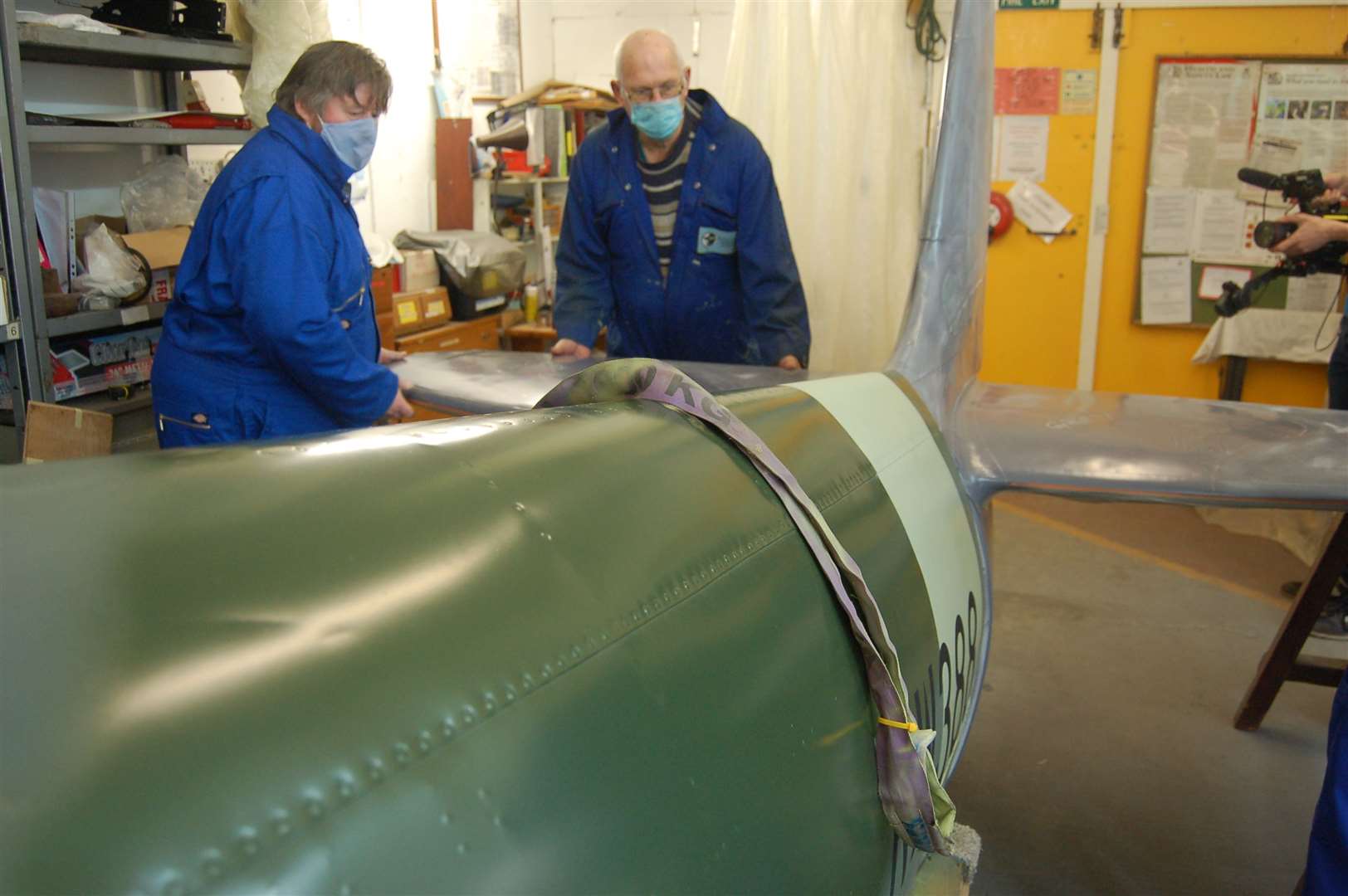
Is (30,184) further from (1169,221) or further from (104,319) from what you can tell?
(1169,221)

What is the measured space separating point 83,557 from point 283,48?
3044 millimetres

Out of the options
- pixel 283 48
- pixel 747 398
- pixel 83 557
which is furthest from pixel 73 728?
pixel 283 48

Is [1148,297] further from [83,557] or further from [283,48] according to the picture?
[83,557]

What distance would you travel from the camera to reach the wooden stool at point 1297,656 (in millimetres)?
2613

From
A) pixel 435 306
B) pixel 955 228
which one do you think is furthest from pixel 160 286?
pixel 955 228

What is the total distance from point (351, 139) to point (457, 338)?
3.04m

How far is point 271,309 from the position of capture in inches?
76.7

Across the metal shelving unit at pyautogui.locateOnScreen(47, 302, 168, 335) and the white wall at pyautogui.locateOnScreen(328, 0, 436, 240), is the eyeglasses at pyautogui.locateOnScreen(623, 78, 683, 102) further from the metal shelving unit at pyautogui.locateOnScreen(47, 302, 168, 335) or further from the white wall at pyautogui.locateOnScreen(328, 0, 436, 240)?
the white wall at pyautogui.locateOnScreen(328, 0, 436, 240)

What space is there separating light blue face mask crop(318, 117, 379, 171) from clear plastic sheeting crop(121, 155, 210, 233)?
138 centimetres

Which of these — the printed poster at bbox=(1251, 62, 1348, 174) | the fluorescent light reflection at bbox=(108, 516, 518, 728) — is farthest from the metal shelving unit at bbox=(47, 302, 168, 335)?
the printed poster at bbox=(1251, 62, 1348, 174)

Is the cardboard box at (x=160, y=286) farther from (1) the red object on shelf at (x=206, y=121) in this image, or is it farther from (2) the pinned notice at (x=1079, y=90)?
(2) the pinned notice at (x=1079, y=90)

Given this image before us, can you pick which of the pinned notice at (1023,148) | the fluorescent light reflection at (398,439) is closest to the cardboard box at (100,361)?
the fluorescent light reflection at (398,439)

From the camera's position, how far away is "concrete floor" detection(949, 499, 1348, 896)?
227 cm

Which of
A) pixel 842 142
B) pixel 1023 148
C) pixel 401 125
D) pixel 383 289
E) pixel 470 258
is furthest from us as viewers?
pixel 401 125
